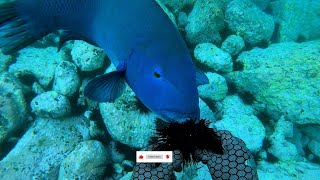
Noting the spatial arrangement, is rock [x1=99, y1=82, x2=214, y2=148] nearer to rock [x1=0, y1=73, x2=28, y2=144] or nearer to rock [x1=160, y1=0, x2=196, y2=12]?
rock [x1=0, y1=73, x2=28, y2=144]

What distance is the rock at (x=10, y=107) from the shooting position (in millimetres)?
5109

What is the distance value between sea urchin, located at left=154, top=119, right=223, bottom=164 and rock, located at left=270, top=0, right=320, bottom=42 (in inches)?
272

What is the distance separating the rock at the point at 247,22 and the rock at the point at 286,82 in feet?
2.58

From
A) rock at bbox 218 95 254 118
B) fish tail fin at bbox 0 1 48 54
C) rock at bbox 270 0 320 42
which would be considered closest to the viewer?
fish tail fin at bbox 0 1 48 54

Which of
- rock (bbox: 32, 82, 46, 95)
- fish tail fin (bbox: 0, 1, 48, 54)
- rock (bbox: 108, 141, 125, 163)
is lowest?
rock (bbox: 108, 141, 125, 163)

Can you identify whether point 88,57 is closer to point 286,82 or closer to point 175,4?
point 175,4

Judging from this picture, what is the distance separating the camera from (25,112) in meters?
5.39

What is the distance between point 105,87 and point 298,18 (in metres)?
8.46

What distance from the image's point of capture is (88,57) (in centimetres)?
512

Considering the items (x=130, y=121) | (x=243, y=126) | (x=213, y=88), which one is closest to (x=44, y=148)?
(x=130, y=121)

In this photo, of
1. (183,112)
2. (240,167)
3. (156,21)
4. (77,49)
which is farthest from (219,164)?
(77,49)

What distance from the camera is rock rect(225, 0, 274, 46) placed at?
6.29 m

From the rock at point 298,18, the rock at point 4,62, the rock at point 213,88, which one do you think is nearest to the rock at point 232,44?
the rock at point 213,88
